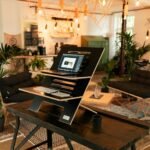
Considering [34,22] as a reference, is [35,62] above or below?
below

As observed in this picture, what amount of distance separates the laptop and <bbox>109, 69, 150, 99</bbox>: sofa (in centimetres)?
247

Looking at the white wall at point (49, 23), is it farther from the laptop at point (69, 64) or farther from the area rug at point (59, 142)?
the laptop at point (69, 64)

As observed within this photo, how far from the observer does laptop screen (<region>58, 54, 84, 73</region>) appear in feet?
6.26

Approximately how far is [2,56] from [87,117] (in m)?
2.55

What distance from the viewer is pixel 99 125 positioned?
171 cm

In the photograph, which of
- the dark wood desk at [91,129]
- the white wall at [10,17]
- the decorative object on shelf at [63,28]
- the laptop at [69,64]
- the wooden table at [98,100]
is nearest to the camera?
the dark wood desk at [91,129]

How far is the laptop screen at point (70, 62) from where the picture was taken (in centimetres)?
191

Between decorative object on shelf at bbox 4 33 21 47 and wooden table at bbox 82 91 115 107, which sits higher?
decorative object on shelf at bbox 4 33 21 47

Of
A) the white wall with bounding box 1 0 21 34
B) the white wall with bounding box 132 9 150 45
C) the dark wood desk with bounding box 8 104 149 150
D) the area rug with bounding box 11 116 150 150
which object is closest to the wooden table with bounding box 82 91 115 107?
the area rug with bounding box 11 116 150 150

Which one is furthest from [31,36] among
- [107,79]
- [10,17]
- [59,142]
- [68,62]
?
[68,62]

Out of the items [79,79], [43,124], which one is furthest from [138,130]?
[43,124]

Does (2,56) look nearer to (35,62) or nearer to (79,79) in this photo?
(35,62)

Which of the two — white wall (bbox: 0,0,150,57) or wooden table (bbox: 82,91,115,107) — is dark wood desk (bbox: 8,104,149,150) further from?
white wall (bbox: 0,0,150,57)

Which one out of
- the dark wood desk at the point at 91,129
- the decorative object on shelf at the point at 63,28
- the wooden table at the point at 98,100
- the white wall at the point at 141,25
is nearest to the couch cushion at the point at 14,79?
the wooden table at the point at 98,100
